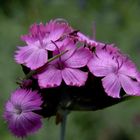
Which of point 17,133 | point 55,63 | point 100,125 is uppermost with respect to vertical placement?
point 55,63

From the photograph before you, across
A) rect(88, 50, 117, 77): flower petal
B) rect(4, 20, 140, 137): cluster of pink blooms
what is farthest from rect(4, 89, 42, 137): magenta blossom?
rect(88, 50, 117, 77): flower petal

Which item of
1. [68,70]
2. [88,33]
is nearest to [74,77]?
[68,70]

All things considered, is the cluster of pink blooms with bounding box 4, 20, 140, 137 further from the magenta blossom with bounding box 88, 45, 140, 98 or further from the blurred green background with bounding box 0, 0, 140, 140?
the blurred green background with bounding box 0, 0, 140, 140

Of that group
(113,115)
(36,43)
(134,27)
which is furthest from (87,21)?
(36,43)

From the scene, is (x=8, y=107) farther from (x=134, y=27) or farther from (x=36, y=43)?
(x=134, y=27)

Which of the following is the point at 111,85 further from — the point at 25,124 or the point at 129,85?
the point at 25,124

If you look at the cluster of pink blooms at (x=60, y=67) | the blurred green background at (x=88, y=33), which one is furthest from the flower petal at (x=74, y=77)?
the blurred green background at (x=88, y=33)
